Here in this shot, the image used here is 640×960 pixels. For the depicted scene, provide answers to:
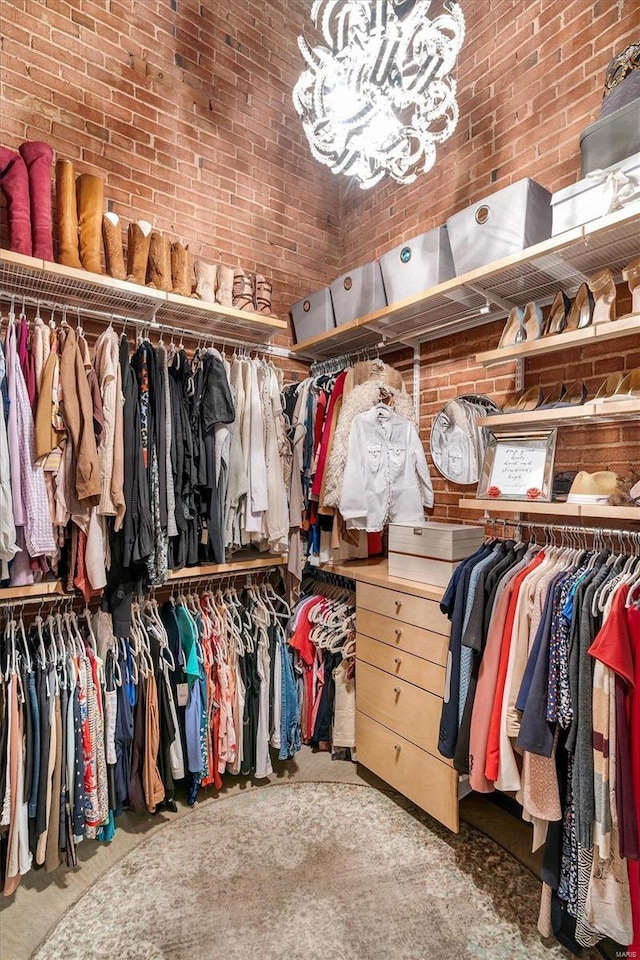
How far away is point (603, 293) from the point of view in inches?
68.4

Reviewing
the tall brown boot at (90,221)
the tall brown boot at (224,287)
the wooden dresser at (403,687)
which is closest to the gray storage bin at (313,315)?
the tall brown boot at (224,287)

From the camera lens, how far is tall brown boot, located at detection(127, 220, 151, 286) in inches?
90.4

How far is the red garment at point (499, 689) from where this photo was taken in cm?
167

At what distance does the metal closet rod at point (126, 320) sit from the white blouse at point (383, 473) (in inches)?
36.2

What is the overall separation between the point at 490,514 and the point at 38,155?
2.54m

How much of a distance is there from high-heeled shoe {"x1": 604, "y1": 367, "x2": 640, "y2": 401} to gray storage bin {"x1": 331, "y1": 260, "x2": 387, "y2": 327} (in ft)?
4.24

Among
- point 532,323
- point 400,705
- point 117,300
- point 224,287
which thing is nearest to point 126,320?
point 117,300

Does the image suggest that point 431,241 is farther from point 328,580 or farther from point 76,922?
point 76,922

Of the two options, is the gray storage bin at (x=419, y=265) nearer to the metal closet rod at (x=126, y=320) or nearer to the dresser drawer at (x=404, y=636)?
the metal closet rod at (x=126, y=320)

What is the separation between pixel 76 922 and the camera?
172 cm

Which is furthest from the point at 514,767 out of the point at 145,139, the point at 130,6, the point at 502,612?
the point at 130,6

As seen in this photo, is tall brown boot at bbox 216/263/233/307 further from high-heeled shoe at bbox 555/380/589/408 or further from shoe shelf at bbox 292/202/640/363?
high-heeled shoe at bbox 555/380/589/408

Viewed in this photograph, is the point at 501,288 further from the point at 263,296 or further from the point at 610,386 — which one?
the point at 263,296

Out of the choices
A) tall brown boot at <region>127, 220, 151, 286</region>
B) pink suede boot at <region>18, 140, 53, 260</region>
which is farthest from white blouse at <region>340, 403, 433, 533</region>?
pink suede boot at <region>18, 140, 53, 260</region>
